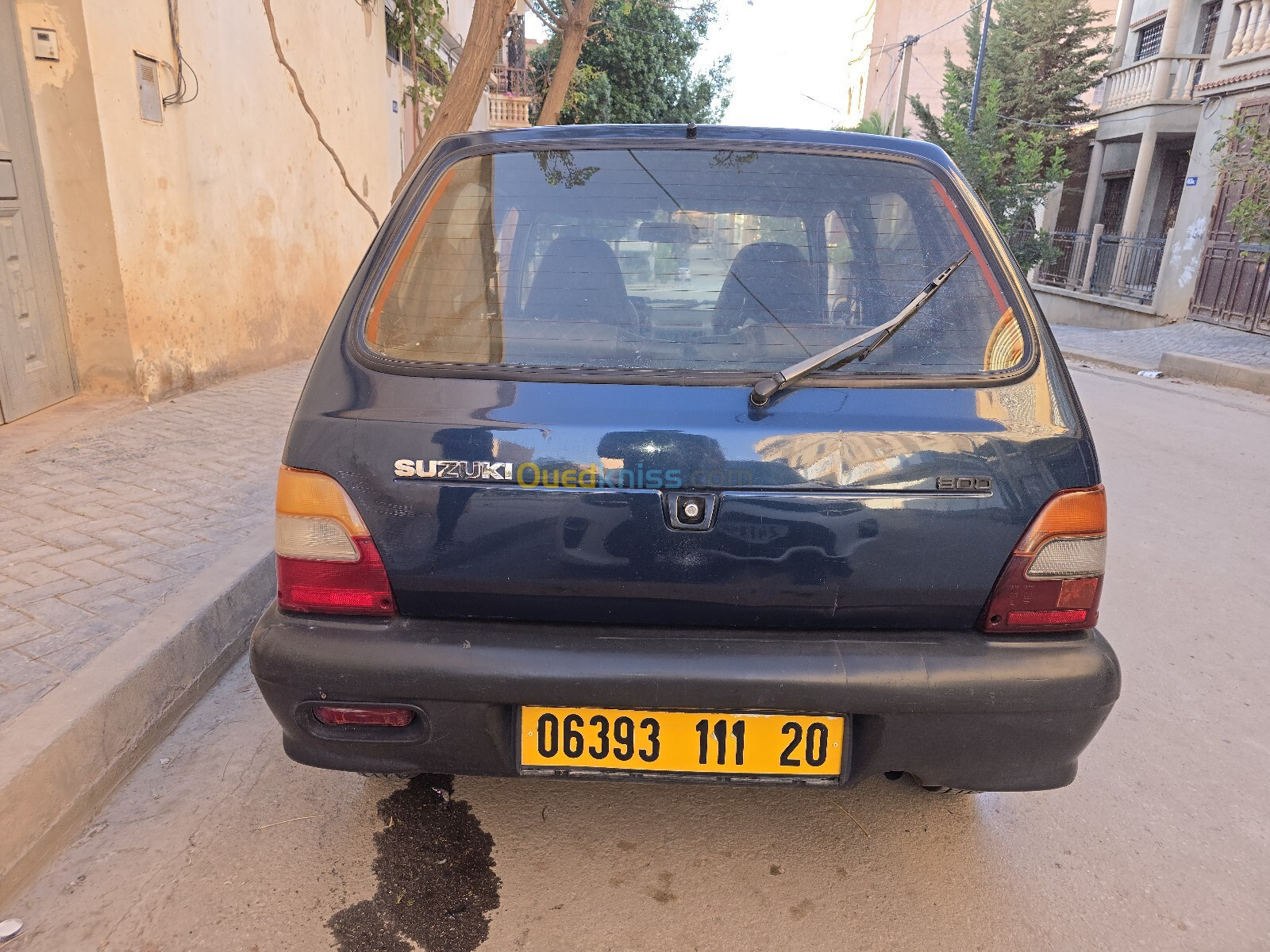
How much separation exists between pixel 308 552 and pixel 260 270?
6.66 m

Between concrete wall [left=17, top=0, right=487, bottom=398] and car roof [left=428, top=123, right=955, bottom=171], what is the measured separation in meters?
4.42

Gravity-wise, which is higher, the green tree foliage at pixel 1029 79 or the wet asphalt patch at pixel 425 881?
the green tree foliage at pixel 1029 79

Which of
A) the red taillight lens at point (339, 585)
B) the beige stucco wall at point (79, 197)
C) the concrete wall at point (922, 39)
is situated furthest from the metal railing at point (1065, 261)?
the red taillight lens at point (339, 585)

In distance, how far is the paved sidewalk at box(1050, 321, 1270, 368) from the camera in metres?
12.0

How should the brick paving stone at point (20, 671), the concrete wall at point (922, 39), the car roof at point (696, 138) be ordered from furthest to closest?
the concrete wall at point (922, 39) → the brick paving stone at point (20, 671) → the car roof at point (696, 138)

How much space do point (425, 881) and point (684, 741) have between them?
71cm

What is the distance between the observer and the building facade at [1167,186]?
14680 mm

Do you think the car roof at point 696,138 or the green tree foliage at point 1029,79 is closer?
the car roof at point 696,138

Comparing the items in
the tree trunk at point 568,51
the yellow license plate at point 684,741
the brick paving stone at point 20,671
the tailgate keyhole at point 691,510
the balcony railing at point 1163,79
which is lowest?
the brick paving stone at point 20,671

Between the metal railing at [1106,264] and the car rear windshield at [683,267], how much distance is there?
674 inches

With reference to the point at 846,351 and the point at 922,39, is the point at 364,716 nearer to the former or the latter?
the point at 846,351

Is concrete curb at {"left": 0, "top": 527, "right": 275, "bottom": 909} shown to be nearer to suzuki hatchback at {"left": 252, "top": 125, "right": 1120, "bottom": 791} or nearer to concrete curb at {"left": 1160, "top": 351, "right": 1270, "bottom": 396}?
suzuki hatchback at {"left": 252, "top": 125, "right": 1120, "bottom": 791}

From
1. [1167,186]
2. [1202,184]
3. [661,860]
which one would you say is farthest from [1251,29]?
[661,860]

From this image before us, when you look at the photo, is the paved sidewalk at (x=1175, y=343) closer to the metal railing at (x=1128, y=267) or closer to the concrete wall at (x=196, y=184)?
the metal railing at (x=1128, y=267)
